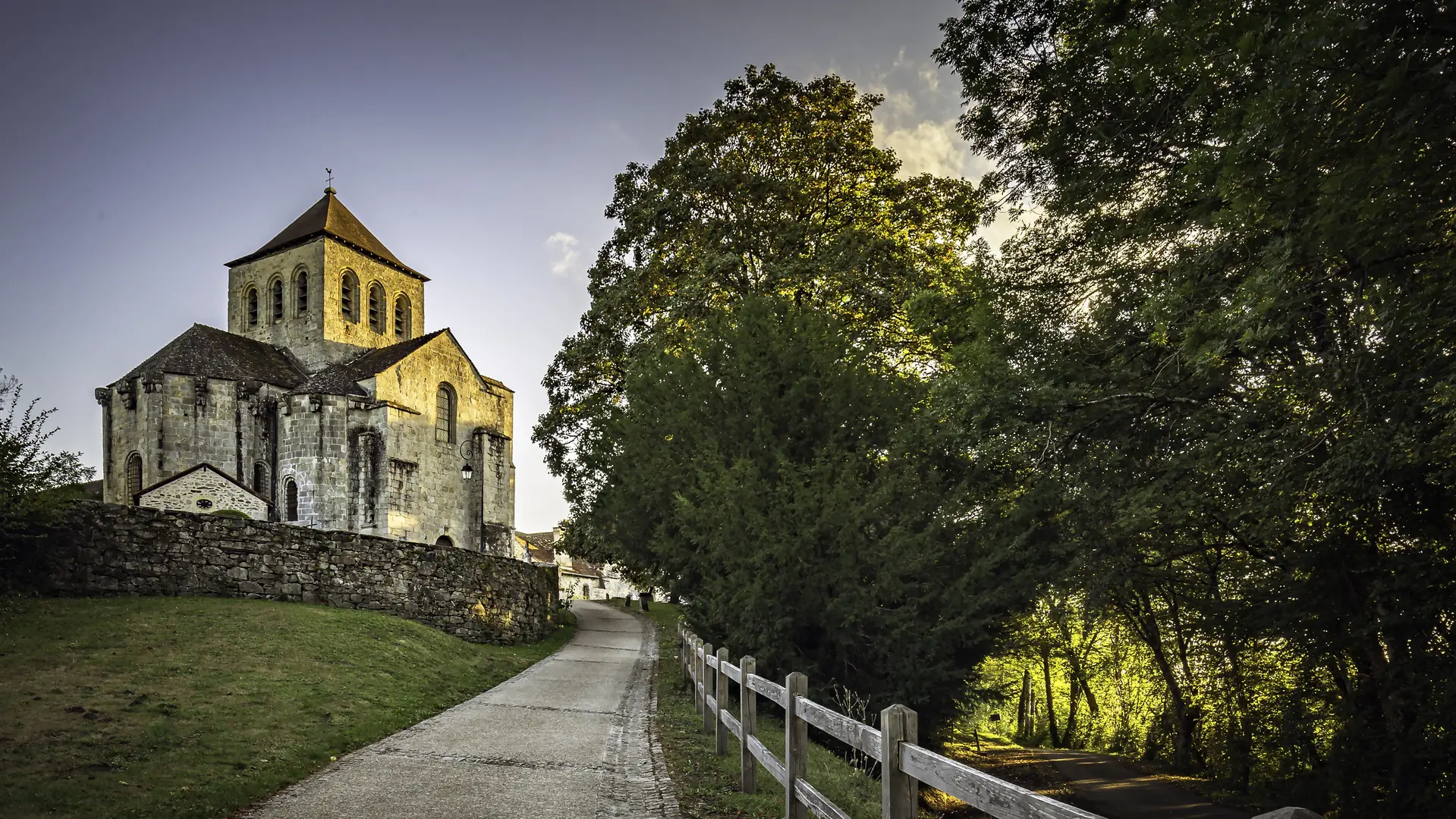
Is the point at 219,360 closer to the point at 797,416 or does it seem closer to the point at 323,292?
the point at 323,292

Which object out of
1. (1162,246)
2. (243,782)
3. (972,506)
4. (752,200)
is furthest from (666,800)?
(752,200)

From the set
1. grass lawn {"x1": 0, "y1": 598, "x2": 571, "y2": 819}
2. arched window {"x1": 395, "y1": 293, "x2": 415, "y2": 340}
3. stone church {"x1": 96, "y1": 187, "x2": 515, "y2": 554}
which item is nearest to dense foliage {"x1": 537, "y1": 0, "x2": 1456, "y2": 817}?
grass lawn {"x1": 0, "y1": 598, "x2": 571, "y2": 819}

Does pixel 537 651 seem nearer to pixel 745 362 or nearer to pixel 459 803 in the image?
pixel 745 362

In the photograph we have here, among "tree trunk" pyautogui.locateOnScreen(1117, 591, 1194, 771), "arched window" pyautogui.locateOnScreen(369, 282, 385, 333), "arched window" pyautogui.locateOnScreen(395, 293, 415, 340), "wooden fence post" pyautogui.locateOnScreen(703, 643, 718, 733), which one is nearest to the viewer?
"wooden fence post" pyautogui.locateOnScreen(703, 643, 718, 733)

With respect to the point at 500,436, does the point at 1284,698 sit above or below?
below

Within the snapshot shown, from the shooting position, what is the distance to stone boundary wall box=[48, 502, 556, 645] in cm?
1588

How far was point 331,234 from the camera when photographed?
3766 cm

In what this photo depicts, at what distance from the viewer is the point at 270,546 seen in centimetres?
1784

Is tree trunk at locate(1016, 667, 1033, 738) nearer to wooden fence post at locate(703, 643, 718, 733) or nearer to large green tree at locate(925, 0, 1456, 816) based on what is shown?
large green tree at locate(925, 0, 1456, 816)

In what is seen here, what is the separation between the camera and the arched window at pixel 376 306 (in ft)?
131

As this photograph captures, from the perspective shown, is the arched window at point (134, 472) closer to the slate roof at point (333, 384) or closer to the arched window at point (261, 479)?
the arched window at point (261, 479)

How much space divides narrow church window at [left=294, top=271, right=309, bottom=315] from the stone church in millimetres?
68

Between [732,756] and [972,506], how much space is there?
5244 mm

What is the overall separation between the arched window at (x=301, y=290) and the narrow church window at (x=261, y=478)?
28.5 feet
